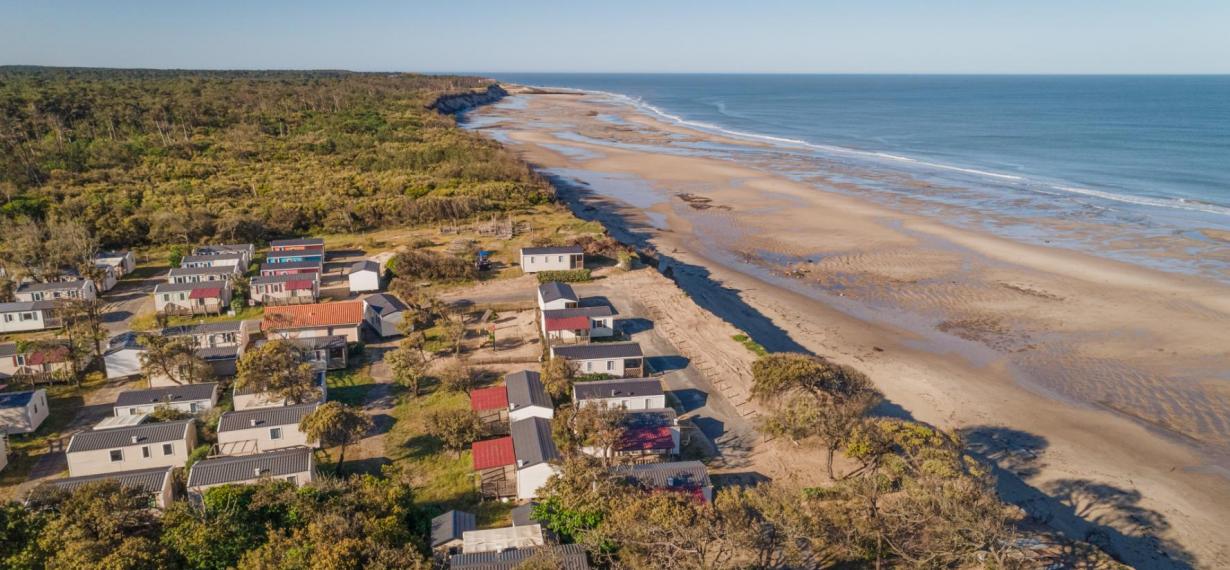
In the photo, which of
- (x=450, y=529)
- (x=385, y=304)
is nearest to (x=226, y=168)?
(x=385, y=304)

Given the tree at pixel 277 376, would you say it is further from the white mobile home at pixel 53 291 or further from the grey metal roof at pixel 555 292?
the white mobile home at pixel 53 291

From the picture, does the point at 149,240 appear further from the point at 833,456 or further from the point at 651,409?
the point at 833,456

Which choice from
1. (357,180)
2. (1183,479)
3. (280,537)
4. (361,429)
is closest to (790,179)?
(357,180)

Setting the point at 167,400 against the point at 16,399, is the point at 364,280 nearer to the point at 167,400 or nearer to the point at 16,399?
the point at 167,400

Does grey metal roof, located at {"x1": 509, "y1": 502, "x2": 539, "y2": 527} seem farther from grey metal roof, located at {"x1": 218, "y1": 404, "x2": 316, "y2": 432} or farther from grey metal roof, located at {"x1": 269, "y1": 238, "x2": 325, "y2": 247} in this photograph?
grey metal roof, located at {"x1": 269, "y1": 238, "x2": 325, "y2": 247}

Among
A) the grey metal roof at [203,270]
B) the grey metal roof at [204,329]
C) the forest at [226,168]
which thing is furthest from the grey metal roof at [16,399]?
the forest at [226,168]

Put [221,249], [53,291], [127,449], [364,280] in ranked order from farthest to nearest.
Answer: [221,249], [364,280], [53,291], [127,449]
